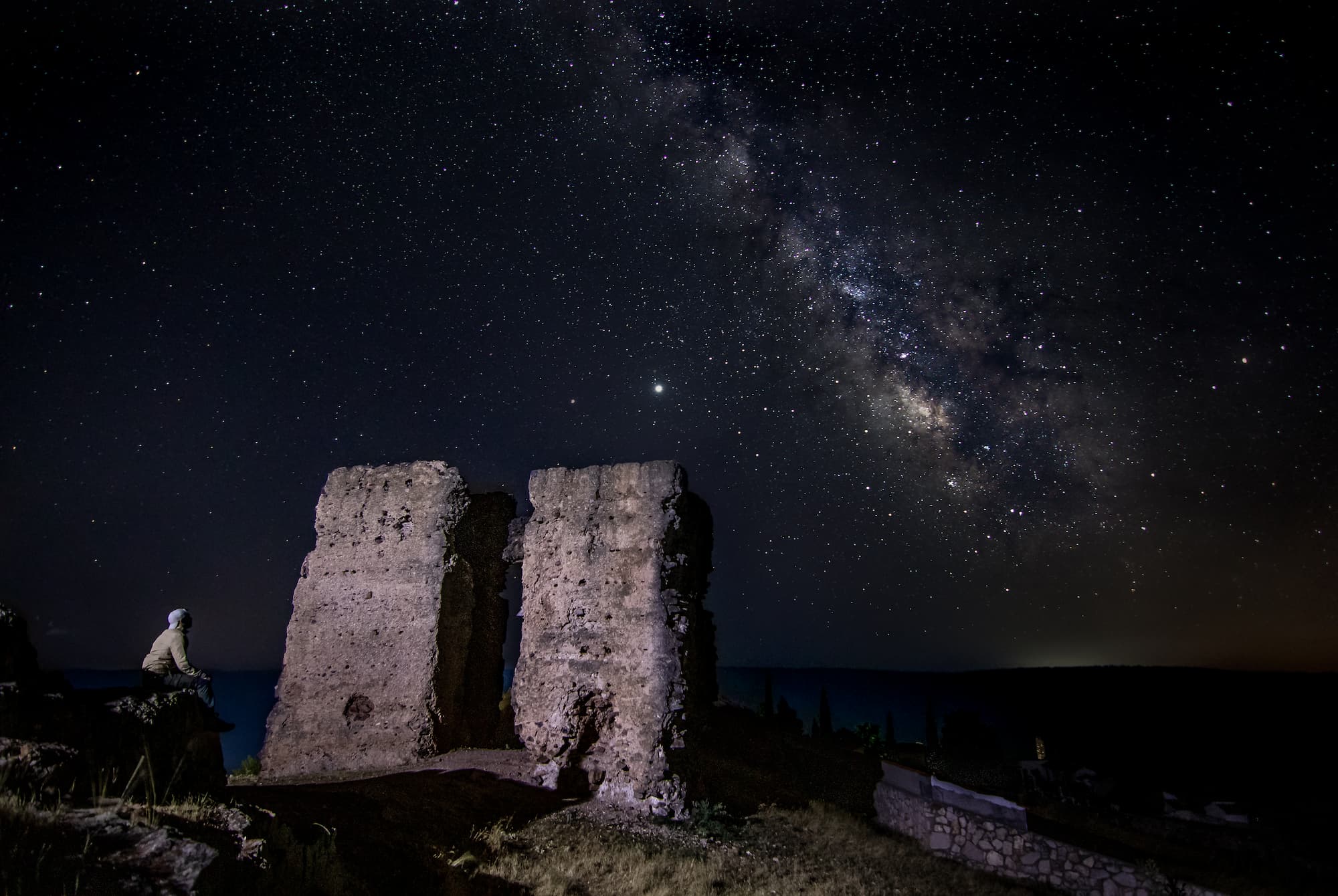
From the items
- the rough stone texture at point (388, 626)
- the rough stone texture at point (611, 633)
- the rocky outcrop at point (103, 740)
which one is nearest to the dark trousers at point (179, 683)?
the rocky outcrop at point (103, 740)

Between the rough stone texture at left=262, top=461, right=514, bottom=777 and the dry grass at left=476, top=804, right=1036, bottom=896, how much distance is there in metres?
4.07

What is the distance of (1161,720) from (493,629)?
33.9m

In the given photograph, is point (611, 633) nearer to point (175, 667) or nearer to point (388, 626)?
point (388, 626)

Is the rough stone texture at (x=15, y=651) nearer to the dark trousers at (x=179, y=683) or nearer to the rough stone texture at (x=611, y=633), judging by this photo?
the dark trousers at (x=179, y=683)

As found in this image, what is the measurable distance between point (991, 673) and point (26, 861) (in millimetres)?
62143

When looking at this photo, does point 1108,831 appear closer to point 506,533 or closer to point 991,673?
point 506,533

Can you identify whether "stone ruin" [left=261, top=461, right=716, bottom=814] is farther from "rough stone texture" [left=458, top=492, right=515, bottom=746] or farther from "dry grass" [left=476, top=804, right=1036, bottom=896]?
"dry grass" [left=476, top=804, right=1036, bottom=896]

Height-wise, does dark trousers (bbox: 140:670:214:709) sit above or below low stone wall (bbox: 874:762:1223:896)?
above

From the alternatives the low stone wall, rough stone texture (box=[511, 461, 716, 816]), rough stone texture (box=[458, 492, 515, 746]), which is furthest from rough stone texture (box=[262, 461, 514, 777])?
the low stone wall

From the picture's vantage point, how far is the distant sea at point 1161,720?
26016mm

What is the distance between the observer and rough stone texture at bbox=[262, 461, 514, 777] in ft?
40.9

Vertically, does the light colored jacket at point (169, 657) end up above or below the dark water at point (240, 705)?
above

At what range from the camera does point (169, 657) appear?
7.89 metres

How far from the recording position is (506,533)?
1446 centimetres
